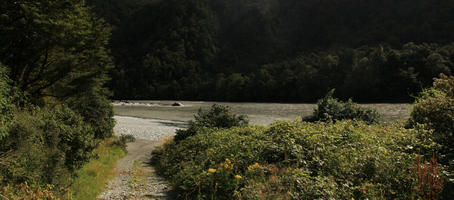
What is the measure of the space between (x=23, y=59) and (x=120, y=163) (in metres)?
6.33

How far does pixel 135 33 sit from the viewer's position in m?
170

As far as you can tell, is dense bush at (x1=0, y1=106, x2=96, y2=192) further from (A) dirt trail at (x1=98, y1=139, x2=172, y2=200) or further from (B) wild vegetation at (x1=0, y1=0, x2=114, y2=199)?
(A) dirt trail at (x1=98, y1=139, x2=172, y2=200)

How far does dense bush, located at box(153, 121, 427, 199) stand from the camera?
4.93 metres

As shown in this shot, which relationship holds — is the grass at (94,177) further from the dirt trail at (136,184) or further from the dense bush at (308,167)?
the dense bush at (308,167)

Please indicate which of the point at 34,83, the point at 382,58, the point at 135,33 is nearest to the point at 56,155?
the point at 34,83

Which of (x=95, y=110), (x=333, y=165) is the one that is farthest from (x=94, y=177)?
(x=95, y=110)

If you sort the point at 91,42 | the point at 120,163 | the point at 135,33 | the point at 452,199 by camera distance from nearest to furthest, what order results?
the point at 452,199 → the point at 120,163 → the point at 91,42 → the point at 135,33

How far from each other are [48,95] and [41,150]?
325 inches

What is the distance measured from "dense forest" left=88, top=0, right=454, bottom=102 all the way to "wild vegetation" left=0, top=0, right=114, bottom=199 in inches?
2411

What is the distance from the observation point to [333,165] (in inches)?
227

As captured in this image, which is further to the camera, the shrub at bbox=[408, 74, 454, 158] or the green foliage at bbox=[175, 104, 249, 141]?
the green foliage at bbox=[175, 104, 249, 141]

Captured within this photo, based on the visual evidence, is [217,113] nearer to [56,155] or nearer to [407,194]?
[56,155]

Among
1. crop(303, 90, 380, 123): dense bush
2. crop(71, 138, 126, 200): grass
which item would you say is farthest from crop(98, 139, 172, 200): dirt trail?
crop(303, 90, 380, 123): dense bush

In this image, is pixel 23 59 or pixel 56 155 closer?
pixel 56 155
